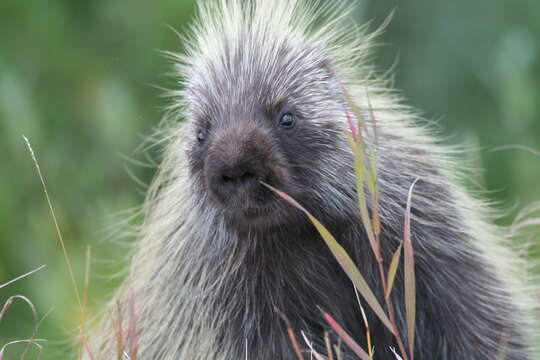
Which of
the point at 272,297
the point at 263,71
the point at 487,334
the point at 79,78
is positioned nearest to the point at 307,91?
the point at 263,71

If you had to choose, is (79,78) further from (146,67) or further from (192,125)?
(192,125)

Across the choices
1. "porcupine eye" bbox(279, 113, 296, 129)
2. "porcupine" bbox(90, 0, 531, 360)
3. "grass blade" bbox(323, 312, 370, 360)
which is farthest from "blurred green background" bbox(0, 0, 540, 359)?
"grass blade" bbox(323, 312, 370, 360)

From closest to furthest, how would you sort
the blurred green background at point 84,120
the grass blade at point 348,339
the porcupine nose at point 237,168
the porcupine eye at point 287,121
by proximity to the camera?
the grass blade at point 348,339 < the porcupine nose at point 237,168 < the porcupine eye at point 287,121 < the blurred green background at point 84,120

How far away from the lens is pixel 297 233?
283cm

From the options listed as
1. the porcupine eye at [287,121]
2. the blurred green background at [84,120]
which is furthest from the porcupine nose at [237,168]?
the blurred green background at [84,120]

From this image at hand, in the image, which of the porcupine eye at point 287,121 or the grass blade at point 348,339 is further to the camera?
the porcupine eye at point 287,121

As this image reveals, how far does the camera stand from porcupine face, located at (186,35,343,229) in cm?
254

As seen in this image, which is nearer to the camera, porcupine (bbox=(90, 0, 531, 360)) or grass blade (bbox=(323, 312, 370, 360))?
grass blade (bbox=(323, 312, 370, 360))

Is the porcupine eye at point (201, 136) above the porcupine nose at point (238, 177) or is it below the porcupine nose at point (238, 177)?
above

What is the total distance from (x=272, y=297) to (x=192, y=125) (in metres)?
0.54

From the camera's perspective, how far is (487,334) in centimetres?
304

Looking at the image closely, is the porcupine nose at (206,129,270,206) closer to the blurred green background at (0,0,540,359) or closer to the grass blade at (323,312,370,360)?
the grass blade at (323,312,370,360)

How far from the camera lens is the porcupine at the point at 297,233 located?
2.77m

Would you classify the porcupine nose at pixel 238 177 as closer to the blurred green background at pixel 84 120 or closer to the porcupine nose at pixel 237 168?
the porcupine nose at pixel 237 168
